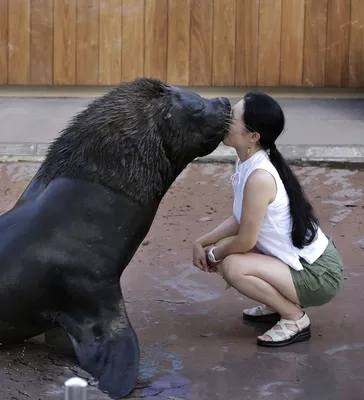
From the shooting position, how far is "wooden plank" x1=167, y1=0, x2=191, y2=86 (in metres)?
8.70

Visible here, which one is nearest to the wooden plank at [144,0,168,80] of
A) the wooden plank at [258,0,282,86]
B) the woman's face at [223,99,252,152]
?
the wooden plank at [258,0,282,86]

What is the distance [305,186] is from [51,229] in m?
3.07

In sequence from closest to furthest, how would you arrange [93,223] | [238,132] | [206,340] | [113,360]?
[113,360], [93,223], [238,132], [206,340]

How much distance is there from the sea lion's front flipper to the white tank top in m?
0.75

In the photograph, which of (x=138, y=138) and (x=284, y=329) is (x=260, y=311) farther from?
(x=138, y=138)

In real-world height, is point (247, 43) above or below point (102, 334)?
above

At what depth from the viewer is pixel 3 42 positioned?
874cm

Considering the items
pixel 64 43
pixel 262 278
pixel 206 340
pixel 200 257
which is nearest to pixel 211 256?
pixel 200 257

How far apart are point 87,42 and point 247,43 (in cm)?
139

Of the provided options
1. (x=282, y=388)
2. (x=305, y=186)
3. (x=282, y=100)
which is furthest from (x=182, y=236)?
(x=282, y=100)

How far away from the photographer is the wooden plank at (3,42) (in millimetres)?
8672

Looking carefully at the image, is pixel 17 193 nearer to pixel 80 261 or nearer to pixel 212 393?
pixel 80 261

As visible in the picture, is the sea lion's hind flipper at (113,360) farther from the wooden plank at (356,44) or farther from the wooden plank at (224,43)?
the wooden plank at (356,44)

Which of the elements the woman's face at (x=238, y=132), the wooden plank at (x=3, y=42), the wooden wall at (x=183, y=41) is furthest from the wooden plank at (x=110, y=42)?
the woman's face at (x=238, y=132)
